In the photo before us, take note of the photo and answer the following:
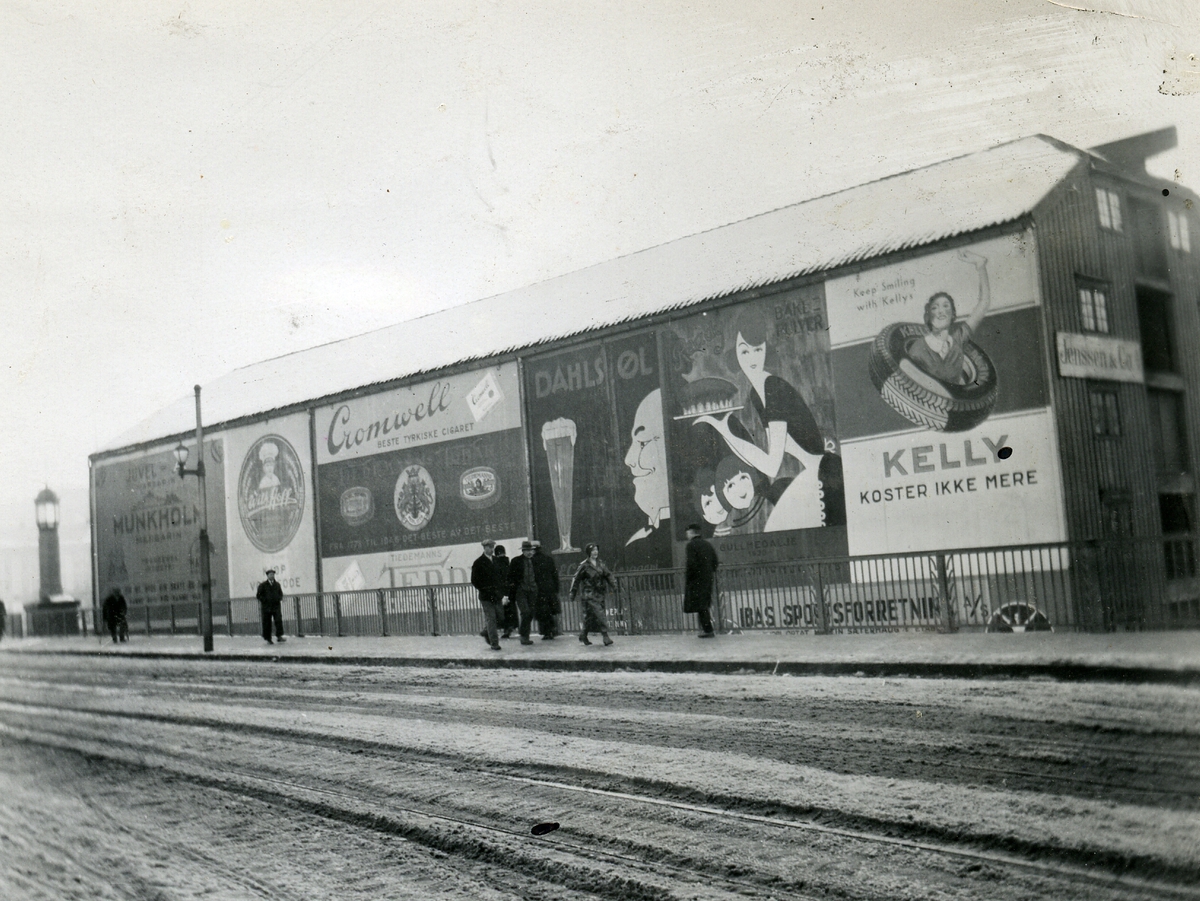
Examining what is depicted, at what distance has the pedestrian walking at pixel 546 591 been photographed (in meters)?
16.4

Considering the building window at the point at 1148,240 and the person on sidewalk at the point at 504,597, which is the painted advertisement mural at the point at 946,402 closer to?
the building window at the point at 1148,240

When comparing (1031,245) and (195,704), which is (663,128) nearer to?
(1031,245)

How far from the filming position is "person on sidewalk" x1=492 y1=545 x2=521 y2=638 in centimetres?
1641

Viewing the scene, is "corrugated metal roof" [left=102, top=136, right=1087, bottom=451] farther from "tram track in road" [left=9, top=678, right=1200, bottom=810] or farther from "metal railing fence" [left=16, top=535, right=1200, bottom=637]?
"tram track in road" [left=9, top=678, right=1200, bottom=810]

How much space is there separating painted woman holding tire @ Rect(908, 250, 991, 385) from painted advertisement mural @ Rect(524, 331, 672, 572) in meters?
5.38

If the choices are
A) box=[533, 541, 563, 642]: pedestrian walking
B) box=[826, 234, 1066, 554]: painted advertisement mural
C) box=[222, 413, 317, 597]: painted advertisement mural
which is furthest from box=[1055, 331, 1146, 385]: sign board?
box=[222, 413, 317, 597]: painted advertisement mural

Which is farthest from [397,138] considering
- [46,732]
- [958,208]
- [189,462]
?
[189,462]

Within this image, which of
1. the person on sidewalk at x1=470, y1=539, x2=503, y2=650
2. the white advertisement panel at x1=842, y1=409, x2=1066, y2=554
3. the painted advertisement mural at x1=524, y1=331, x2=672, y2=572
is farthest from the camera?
the painted advertisement mural at x1=524, y1=331, x2=672, y2=572

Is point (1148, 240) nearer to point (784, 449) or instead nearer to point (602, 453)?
point (784, 449)

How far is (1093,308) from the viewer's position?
367 inches

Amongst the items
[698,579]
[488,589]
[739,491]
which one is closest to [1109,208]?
[698,579]

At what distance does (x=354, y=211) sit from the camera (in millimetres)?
8039

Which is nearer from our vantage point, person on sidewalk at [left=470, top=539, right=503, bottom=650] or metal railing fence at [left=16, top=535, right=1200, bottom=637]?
metal railing fence at [left=16, top=535, right=1200, bottom=637]

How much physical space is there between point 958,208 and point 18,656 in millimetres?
16060
